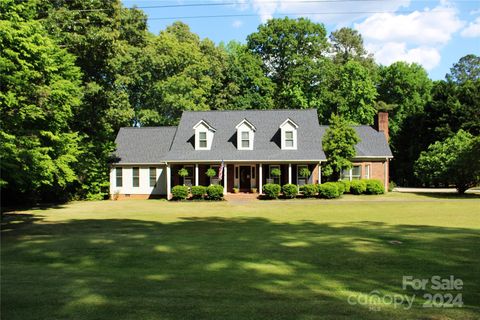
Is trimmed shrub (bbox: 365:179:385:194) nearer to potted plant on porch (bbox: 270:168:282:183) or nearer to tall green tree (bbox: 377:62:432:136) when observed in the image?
potted plant on porch (bbox: 270:168:282:183)

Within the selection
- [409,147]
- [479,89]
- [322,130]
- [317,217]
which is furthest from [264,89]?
[317,217]

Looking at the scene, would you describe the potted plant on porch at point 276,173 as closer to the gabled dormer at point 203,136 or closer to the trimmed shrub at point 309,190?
the trimmed shrub at point 309,190

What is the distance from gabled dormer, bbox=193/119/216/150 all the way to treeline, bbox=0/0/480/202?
21.5 feet

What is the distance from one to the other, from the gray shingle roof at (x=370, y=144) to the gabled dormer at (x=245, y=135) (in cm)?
706

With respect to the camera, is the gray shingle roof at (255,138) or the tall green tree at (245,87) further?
the tall green tree at (245,87)

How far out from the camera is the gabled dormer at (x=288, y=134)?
36.8 m

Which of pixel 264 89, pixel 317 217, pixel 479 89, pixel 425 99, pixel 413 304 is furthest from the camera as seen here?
pixel 425 99

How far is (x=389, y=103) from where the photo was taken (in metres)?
68.3

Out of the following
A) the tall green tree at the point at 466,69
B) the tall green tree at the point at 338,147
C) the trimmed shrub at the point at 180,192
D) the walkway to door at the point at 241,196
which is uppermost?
the tall green tree at the point at 466,69

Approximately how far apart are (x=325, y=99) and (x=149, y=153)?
1089 inches

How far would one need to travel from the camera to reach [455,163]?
36906 mm

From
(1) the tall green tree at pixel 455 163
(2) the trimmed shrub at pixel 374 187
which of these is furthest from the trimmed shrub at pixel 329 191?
(1) the tall green tree at pixel 455 163

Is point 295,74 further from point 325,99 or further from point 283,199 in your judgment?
point 283,199

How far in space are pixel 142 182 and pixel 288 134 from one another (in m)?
13.6
